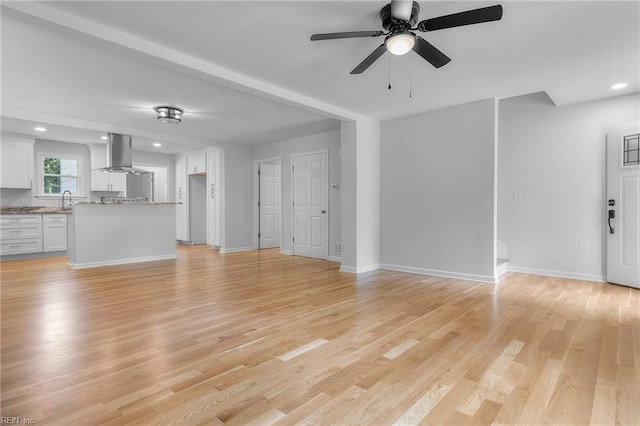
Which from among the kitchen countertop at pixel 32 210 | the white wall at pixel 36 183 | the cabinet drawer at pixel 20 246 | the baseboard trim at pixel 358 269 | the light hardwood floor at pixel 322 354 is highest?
the white wall at pixel 36 183

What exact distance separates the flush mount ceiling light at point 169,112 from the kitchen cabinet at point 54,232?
3800 millimetres

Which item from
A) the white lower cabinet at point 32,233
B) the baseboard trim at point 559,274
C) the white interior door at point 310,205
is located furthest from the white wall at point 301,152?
the white lower cabinet at point 32,233

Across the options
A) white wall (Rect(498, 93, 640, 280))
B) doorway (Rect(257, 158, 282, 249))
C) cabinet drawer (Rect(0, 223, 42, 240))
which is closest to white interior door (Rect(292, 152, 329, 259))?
doorway (Rect(257, 158, 282, 249))

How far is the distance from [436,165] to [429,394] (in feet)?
12.1

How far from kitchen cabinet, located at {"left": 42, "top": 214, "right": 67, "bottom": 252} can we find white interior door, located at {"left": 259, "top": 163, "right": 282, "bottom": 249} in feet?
13.6

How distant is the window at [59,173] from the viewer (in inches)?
281

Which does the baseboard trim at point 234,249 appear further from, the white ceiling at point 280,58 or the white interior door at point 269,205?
the white ceiling at point 280,58

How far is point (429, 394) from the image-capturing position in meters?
1.75

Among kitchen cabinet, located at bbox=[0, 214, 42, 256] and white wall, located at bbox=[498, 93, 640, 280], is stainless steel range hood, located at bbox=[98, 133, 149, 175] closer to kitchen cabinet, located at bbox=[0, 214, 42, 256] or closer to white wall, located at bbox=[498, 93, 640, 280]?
kitchen cabinet, located at bbox=[0, 214, 42, 256]

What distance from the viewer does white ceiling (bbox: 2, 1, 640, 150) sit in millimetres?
2393

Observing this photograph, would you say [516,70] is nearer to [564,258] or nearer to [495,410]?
[564,258]

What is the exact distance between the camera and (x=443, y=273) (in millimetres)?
4742

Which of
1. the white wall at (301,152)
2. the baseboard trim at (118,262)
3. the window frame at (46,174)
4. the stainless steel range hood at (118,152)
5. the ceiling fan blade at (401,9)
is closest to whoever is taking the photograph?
the ceiling fan blade at (401,9)

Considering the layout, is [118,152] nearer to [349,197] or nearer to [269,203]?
[269,203]
